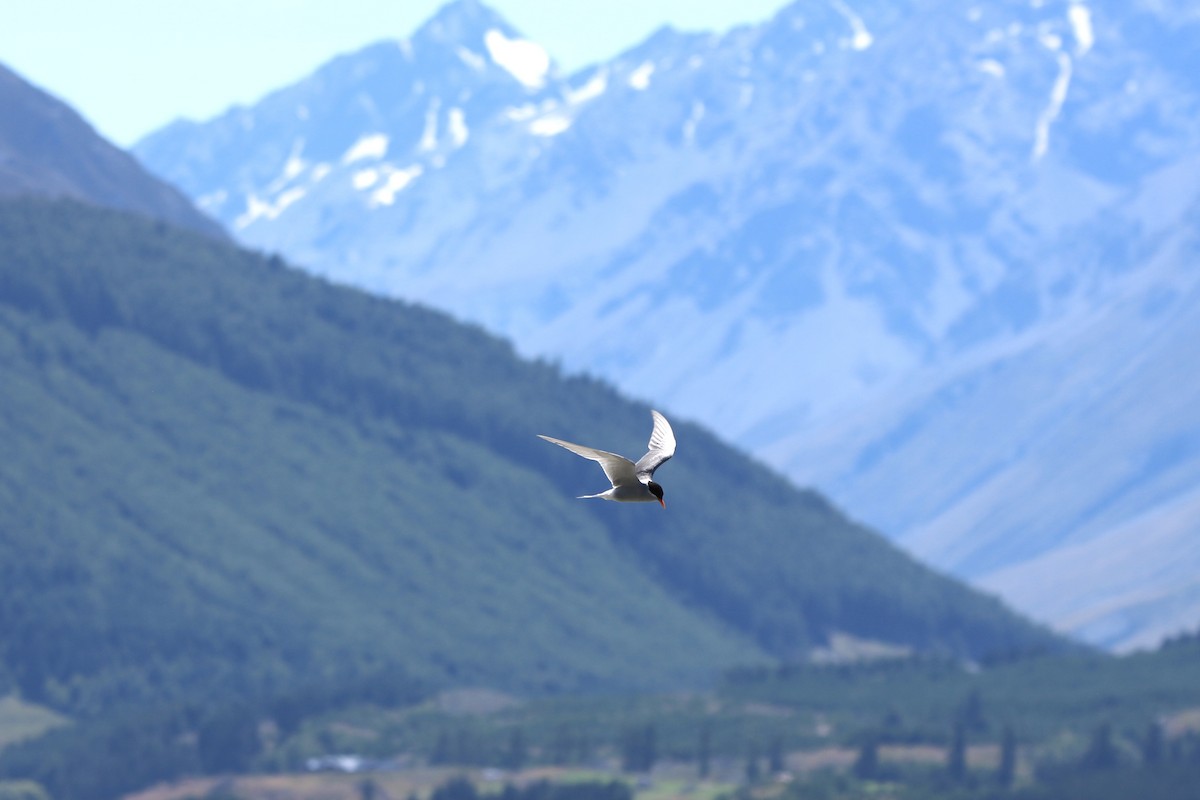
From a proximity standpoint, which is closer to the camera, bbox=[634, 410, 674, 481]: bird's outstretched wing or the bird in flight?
the bird in flight

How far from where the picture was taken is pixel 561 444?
51500mm

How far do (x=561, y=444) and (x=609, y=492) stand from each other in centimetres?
140

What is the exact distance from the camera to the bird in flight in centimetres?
5131

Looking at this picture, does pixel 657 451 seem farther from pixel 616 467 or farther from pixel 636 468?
pixel 616 467

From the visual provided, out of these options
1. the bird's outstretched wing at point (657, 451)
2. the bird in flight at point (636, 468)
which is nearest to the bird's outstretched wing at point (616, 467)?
the bird in flight at point (636, 468)

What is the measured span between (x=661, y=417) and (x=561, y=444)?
7.09 feet

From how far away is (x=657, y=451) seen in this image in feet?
172

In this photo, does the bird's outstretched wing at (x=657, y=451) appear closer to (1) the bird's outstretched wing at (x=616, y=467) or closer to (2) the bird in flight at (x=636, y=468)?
(2) the bird in flight at (x=636, y=468)

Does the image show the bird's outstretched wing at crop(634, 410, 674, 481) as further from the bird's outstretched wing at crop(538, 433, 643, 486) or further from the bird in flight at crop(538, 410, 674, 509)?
the bird's outstretched wing at crop(538, 433, 643, 486)

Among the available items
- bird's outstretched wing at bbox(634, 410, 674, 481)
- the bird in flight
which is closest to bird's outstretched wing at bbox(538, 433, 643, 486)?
the bird in flight

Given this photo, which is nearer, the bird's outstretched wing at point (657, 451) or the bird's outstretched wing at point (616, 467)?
the bird's outstretched wing at point (616, 467)

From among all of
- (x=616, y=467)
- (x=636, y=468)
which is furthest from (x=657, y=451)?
(x=616, y=467)

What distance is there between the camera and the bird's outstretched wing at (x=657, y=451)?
5175 cm

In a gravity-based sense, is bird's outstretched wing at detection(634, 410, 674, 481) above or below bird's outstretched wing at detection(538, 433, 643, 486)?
above
